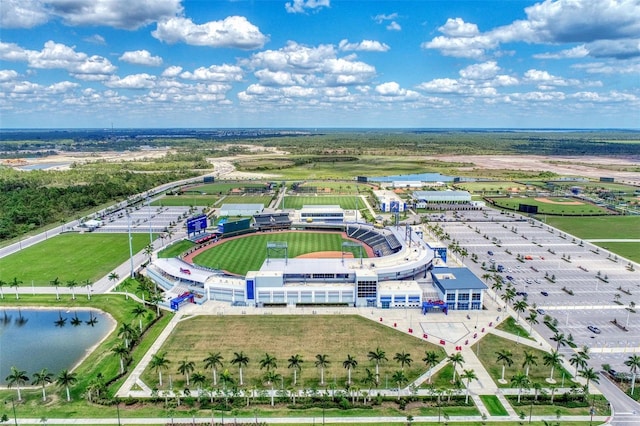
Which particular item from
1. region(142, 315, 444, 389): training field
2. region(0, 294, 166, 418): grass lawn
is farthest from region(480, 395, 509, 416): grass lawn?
region(0, 294, 166, 418): grass lawn

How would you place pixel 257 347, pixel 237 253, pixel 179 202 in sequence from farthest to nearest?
pixel 179 202 < pixel 237 253 < pixel 257 347

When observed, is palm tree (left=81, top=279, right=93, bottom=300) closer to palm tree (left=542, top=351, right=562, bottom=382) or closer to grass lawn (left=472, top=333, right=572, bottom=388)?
grass lawn (left=472, top=333, right=572, bottom=388)

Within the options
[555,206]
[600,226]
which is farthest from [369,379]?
[555,206]

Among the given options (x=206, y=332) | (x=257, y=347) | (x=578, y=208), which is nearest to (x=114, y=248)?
(x=206, y=332)

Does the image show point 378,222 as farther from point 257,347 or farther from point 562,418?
point 562,418

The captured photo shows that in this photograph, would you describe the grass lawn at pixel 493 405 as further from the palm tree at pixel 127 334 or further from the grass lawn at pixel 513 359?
the palm tree at pixel 127 334

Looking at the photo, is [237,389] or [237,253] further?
[237,253]
